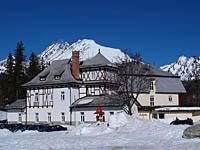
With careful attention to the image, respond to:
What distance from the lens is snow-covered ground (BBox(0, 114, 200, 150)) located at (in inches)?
1055

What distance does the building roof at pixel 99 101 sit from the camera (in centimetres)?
6639

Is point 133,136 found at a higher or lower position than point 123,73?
lower

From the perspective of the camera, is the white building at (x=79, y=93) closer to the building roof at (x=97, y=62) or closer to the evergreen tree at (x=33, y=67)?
the building roof at (x=97, y=62)

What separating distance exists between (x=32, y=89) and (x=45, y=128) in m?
26.7

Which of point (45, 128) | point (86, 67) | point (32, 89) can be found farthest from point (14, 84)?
point (45, 128)

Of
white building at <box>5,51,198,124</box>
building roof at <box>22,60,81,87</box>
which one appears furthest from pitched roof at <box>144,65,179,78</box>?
building roof at <box>22,60,81,87</box>

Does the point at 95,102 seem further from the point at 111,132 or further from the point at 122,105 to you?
the point at 111,132

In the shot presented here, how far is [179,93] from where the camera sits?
3241 inches

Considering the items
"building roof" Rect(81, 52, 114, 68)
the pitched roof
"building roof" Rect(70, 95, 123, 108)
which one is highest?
"building roof" Rect(81, 52, 114, 68)

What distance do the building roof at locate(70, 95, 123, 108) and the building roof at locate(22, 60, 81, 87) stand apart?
3795 millimetres

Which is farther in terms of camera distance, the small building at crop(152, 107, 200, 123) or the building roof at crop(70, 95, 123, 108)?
the small building at crop(152, 107, 200, 123)

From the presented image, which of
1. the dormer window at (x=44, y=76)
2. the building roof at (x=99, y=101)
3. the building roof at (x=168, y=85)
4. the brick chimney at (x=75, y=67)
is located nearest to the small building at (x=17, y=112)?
the dormer window at (x=44, y=76)

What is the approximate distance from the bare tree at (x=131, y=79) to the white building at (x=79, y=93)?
61.1 inches

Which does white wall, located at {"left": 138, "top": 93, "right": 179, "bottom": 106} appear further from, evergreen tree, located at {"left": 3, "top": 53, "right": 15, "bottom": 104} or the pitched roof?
evergreen tree, located at {"left": 3, "top": 53, "right": 15, "bottom": 104}
